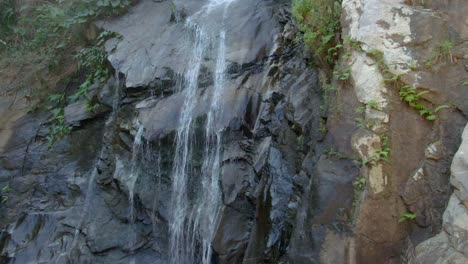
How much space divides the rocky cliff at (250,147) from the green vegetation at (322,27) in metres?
0.24

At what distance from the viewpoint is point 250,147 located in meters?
6.43

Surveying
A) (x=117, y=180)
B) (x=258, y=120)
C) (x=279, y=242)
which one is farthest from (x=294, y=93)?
(x=117, y=180)

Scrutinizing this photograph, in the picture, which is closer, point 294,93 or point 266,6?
point 294,93

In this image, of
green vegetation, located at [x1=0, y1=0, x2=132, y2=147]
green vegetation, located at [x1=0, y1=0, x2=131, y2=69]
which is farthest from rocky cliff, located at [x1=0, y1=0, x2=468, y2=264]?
green vegetation, located at [x1=0, y1=0, x2=131, y2=69]

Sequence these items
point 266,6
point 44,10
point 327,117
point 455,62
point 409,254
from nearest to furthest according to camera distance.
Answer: point 409,254
point 455,62
point 327,117
point 266,6
point 44,10

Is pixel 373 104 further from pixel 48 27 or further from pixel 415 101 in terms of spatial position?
pixel 48 27

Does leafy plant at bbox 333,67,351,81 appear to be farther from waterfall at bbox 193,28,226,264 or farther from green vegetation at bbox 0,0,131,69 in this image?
green vegetation at bbox 0,0,131,69

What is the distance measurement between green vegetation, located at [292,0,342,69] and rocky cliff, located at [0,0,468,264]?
0.24m

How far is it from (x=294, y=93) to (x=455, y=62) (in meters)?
2.03

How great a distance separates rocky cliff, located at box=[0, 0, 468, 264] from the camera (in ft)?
15.5

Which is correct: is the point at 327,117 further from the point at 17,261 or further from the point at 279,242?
the point at 17,261

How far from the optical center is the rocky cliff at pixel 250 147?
4727 mm

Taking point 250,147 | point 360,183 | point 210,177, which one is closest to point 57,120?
point 210,177

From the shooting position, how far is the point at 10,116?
9.20 metres
